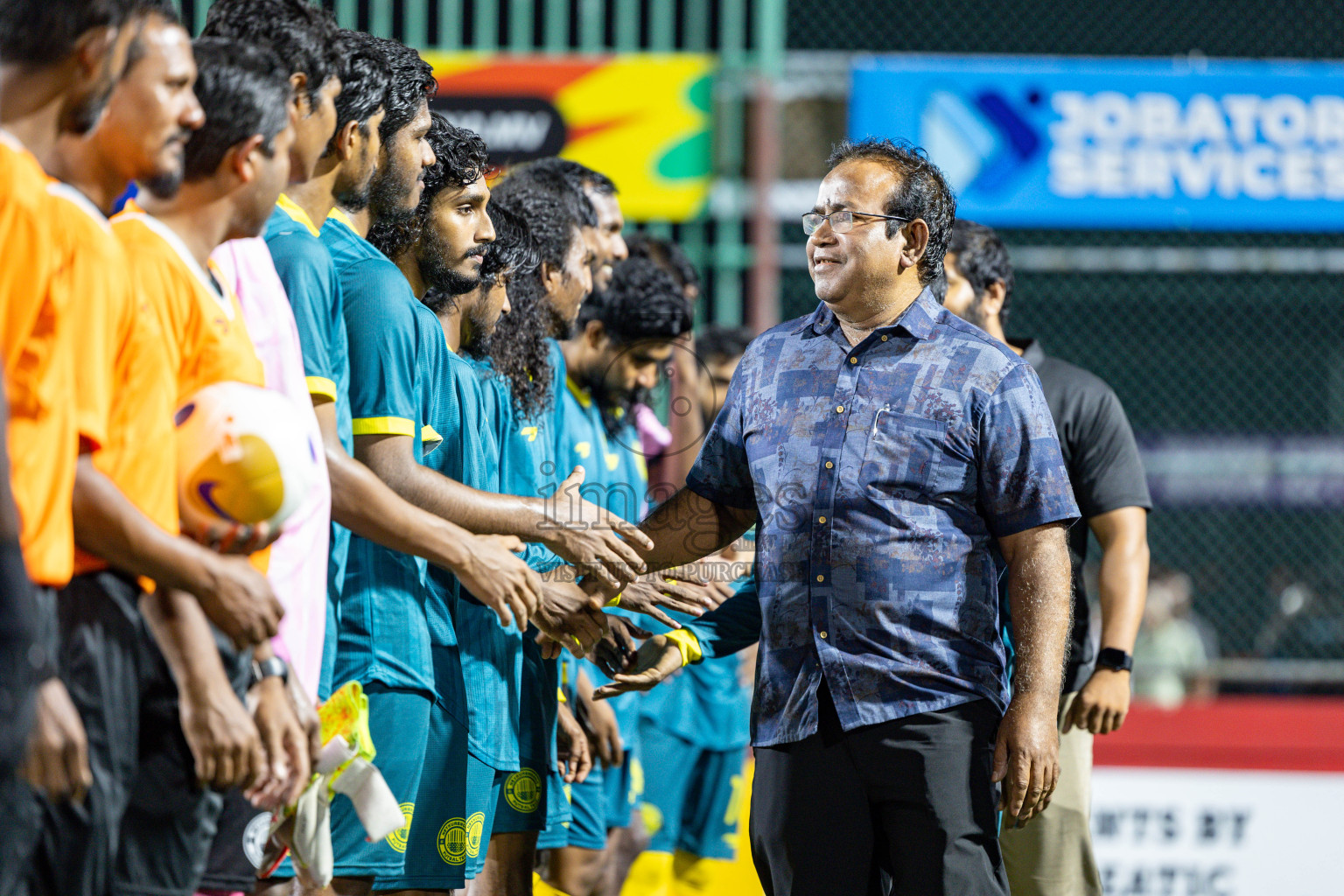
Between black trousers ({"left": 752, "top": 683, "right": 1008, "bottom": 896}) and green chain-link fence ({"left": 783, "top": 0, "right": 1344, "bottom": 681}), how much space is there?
8284 mm

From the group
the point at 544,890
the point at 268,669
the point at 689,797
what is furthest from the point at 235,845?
the point at 689,797

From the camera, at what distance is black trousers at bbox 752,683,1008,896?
2.90m

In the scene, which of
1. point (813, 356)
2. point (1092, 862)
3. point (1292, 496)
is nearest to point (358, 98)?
point (813, 356)

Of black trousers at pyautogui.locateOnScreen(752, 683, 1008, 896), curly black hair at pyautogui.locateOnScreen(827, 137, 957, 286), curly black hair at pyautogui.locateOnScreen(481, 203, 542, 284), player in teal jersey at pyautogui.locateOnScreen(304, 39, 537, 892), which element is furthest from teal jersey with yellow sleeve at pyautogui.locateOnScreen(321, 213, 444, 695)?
curly black hair at pyautogui.locateOnScreen(827, 137, 957, 286)

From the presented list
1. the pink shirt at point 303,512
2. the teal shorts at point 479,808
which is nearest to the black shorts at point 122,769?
the pink shirt at point 303,512

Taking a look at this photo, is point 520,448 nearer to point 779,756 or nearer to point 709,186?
point 779,756

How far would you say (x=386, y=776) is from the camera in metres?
3.01

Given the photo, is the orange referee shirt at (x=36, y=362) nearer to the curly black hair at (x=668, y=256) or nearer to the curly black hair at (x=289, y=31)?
the curly black hair at (x=289, y=31)

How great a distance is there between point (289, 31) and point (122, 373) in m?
1.00

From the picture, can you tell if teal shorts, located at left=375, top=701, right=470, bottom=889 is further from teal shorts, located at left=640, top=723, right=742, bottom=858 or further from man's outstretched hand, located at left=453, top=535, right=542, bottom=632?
teal shorts, located at left=640, top=723, right=742, bottom=858

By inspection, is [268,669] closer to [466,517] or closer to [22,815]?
[22,815]

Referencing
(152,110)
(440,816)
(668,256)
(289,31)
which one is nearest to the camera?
(152,110)

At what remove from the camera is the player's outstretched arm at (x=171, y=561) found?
1909 millimetres

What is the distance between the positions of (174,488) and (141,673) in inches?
10.2
